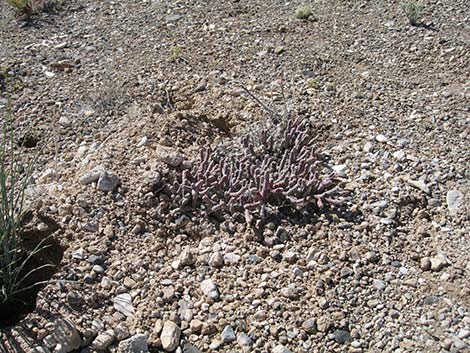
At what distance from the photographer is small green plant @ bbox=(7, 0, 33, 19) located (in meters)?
6.27

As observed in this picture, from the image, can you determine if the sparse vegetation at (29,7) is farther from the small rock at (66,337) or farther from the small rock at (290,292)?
the small rock at (290,292)

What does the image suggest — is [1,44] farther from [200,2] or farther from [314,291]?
[314,291]

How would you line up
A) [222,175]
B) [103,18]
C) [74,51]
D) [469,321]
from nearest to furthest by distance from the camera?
[469,321] < [222,175] < [74,51] < [103,18]

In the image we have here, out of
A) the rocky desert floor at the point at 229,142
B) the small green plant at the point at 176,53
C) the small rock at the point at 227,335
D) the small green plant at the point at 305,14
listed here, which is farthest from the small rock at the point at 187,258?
the small green plant at the point at 305,14

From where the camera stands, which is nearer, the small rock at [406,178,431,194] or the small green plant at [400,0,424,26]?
the small rock at [406,178,431,194]

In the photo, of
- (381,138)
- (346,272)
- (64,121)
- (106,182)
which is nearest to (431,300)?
(346,272)

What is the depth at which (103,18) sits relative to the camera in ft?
20.6

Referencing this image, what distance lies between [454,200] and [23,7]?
15.8 feet

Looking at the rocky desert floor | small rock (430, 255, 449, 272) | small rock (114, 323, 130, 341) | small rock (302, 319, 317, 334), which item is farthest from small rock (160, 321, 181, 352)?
small rock (430, 255, 449, 272)

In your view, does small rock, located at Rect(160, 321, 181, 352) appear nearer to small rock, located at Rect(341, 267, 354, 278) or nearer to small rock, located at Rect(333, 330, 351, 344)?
small rock, located at Rect(333, 330, 351, 344)

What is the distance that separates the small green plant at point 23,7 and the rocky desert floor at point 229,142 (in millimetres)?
91

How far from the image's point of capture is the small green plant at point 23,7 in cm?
627

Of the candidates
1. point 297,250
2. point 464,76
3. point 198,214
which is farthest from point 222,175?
point 464,76

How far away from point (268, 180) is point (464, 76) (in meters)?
2.30
